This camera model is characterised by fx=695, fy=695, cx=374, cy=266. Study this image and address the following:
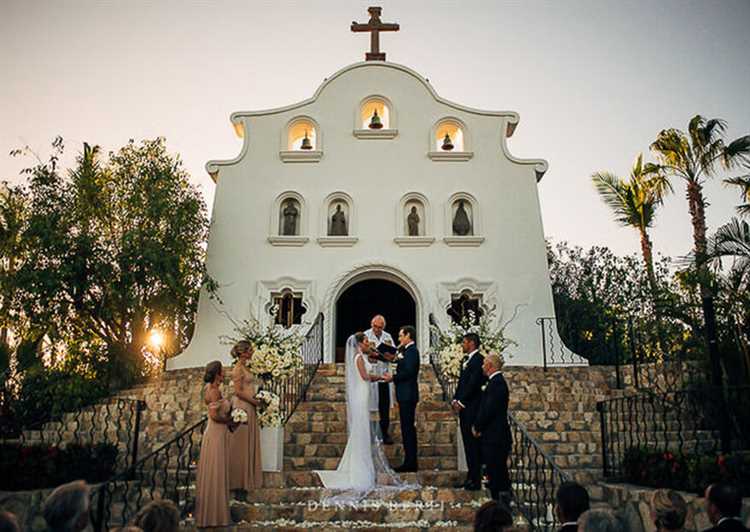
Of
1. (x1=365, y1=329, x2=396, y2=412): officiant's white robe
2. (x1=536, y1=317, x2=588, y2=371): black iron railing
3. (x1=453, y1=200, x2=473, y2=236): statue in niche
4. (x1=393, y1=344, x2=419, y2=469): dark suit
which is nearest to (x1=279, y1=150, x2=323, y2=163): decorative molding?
(x1=453, y1=200, x2=473, y2=236): statue in niche

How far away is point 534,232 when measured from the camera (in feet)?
Answer: 58.4

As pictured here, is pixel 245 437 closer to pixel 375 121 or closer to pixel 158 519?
pixel 158 519

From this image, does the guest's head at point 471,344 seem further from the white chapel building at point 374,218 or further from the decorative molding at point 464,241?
the decorative molding at point 464,241

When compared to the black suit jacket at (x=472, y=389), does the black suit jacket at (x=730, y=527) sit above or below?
below

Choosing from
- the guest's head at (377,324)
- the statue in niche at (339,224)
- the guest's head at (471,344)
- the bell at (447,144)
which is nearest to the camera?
the guest's head at (471,344)

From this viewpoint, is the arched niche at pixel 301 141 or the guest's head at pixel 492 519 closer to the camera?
the guest's head at pixel 492 519

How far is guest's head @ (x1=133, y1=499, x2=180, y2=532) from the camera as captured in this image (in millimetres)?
4055

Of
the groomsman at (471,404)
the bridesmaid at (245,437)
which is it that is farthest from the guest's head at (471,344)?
the bridesmaid at (245,437)

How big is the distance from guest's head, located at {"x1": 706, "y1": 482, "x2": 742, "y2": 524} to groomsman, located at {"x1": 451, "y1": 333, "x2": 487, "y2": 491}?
395 cm

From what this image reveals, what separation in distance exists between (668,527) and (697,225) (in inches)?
752

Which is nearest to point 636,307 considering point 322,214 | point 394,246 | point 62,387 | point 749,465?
point 394,246

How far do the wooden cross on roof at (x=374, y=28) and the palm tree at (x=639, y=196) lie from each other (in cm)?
969

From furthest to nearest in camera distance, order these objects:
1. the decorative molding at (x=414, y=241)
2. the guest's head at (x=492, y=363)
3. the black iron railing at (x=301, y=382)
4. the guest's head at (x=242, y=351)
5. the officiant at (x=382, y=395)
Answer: the decorative molding at (x=414, y=241) → the black iron railing at (x=301, y=382) → the officiant at (x=382, y=395) → the guest's head at (x=242, y=351) → the guest's head at (x=492, y=363)

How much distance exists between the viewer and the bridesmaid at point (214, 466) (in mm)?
7375
